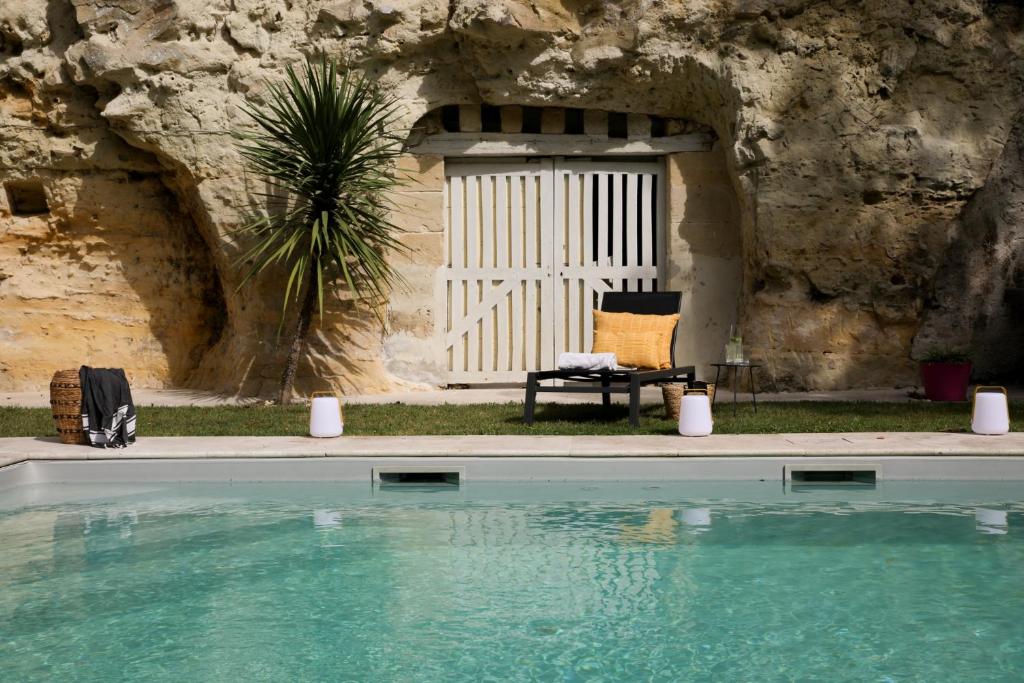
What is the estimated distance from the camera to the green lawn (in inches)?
277

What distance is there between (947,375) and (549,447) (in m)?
4.50

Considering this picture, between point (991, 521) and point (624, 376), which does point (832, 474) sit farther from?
point (624, 376)

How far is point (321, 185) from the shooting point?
29.3ft

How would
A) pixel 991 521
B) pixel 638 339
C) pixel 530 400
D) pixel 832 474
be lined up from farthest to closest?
pixel 638 339 < pixel 530 400 < pixel 832 474 < pixel 991 521

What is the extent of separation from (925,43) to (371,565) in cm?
781

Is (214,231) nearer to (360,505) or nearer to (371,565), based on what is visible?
(360,505)

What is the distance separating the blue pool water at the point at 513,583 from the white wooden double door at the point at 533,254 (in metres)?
5.12

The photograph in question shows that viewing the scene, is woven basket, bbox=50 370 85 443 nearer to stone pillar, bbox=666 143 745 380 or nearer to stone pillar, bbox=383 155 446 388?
stone pillar, bbox=383 155 446 388

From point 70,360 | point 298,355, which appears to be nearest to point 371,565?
point 298,355

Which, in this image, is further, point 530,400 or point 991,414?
point 530,400

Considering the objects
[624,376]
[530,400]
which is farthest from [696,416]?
[530,400]

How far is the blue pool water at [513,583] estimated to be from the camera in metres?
3.41

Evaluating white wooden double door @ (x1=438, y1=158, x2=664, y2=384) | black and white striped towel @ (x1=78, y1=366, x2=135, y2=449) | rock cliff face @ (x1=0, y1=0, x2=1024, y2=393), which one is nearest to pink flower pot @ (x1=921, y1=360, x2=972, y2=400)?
rock cliff face @ (x1=0, y1=0, x2=1024, y2=393)

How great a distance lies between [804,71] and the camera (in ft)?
32.5
